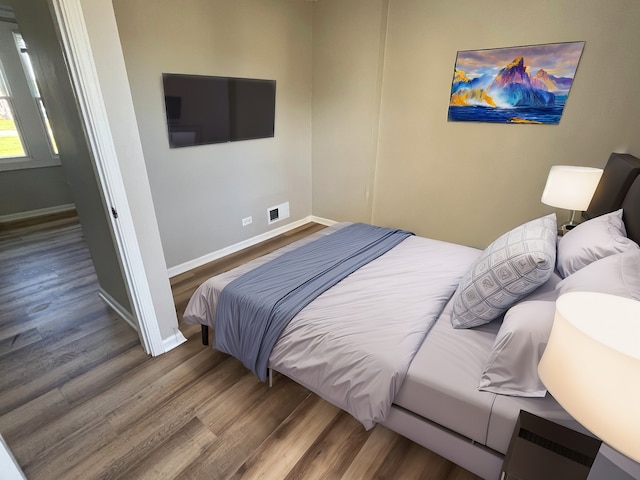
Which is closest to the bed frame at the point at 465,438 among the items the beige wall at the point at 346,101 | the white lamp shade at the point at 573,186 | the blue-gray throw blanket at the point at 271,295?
the white lamp shade at the point at 573,186

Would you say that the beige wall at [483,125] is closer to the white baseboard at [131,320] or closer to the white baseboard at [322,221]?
the white baseboard at [322,221]

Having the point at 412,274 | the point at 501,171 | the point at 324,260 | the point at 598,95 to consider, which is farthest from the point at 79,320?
the point at 598,95

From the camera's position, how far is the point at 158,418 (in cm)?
168

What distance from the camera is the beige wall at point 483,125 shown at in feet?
7.73

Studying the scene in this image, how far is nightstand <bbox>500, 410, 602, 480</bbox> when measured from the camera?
3.06 ft

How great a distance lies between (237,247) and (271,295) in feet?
6.61

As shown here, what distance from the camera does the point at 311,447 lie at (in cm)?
152

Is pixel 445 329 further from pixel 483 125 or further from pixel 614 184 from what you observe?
pixel 483 125

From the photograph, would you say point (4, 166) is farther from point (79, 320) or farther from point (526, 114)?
point (526, 114)

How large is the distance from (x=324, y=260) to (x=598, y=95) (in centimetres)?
252

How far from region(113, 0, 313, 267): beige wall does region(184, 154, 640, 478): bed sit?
1374mm

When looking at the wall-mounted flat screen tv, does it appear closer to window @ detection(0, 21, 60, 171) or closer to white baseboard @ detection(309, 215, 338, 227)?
white baseboard @ detection(309, 215, 338, 227)

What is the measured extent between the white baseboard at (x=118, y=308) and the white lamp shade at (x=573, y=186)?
3.17m

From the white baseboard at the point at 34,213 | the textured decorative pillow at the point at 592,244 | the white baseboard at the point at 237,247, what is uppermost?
the textured decorative pillow at the point at 592,244
